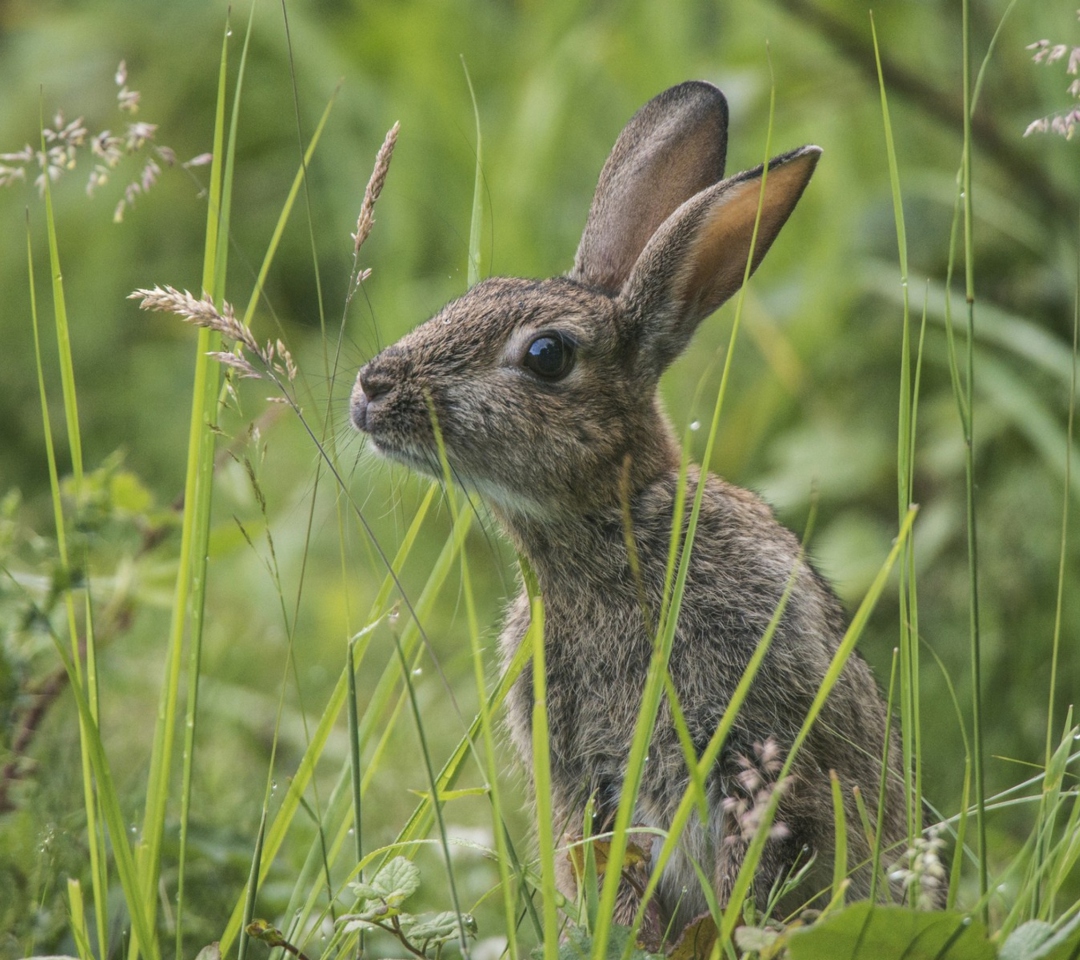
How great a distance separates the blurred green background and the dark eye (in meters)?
0.48

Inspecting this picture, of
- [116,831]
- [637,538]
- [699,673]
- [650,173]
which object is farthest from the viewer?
[650,173]

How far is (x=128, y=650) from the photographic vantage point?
483cm

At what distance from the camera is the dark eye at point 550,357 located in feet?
11.5

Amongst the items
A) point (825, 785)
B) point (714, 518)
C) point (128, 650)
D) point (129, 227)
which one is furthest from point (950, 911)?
point (129, 227)

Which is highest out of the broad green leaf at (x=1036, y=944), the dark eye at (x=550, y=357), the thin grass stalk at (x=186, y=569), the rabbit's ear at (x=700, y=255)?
the rabbit's ear at (x=700, y=255)

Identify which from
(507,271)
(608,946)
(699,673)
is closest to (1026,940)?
(608,946)

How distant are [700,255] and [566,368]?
16.6 inches

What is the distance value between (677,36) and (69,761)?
12.4 feet

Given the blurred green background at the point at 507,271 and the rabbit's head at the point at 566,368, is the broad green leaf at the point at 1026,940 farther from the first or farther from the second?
the blurred green background at the point at 507,271

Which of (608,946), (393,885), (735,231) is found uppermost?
(735,231)

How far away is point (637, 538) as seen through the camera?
3383 mm

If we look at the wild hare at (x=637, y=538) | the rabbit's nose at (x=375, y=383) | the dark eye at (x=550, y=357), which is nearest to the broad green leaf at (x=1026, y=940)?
the wild hare at (x=637, y=538)

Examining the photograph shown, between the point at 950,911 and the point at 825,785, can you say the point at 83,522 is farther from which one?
the point at 950,911

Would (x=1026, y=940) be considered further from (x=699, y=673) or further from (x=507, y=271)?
(x=507, y=271)
